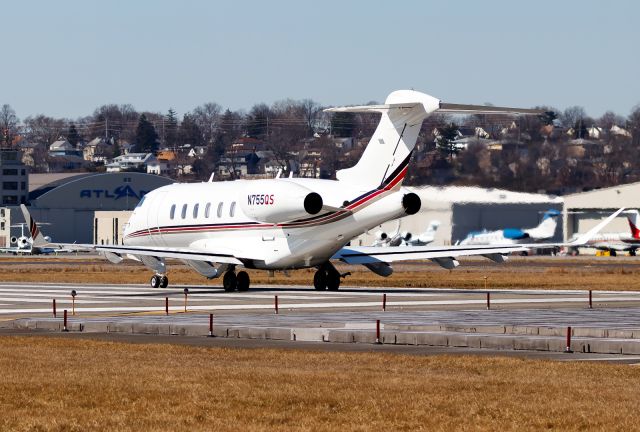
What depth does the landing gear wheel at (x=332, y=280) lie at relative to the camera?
5622 centimetres

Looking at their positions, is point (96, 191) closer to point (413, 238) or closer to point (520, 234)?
point (413, 238)

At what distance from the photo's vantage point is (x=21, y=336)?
108ft

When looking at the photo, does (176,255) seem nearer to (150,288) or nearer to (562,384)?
(150,288)

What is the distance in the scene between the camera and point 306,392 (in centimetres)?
2048

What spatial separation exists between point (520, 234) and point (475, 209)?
7.56 meters

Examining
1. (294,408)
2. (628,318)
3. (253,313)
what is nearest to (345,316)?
(253,313)

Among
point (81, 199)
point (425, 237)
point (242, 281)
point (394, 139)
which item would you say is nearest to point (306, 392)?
point (394, 139)

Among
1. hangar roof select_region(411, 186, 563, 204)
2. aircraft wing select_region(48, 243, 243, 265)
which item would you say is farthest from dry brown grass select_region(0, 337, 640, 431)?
hangar roof select_region(411, 186, 563, 204)

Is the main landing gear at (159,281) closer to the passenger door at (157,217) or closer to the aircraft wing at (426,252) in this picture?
the passenger door at (157,217)

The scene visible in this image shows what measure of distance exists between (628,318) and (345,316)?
26.1ft

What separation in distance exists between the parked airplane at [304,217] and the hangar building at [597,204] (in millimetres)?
63020

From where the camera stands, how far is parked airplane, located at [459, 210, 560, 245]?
10988 centimetres

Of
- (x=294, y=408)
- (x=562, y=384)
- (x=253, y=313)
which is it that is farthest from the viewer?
(x=253, y=313)

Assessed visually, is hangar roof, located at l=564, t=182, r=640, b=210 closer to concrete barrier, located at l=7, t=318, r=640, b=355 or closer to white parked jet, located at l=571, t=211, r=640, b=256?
white parked jet, located at l=571, t=211, r=640, b=256
